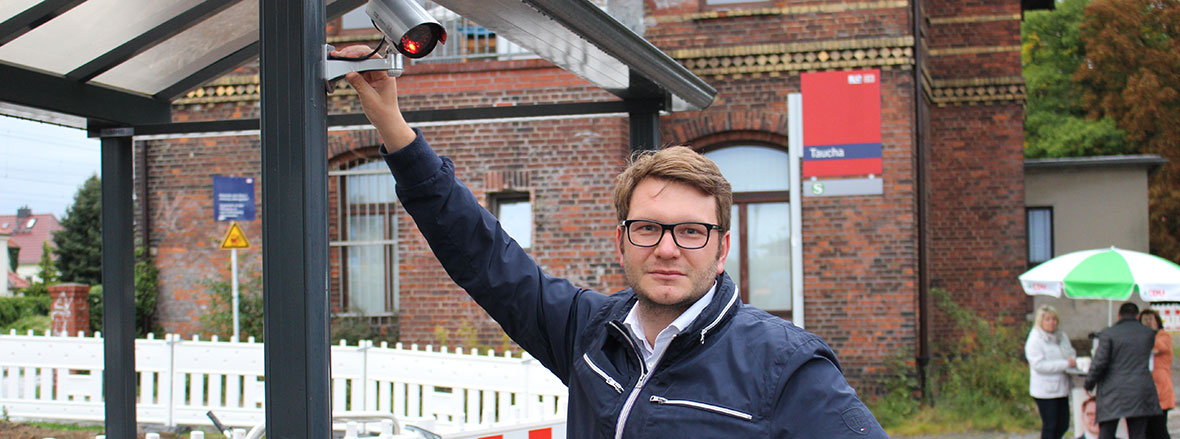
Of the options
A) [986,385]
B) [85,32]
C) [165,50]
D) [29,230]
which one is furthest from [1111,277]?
[29,230]

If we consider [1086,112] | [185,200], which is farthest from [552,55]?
[1086,112]

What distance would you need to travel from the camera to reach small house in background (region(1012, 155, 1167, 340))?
62.0 ft

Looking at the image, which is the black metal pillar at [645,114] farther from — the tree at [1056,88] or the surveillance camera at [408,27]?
the tree at [1056,88]

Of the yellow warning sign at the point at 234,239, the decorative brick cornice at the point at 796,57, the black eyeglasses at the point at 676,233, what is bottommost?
the yellow warning sign at the point at 234,239

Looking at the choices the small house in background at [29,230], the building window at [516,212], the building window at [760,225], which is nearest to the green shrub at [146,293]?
the building window at [516,212]

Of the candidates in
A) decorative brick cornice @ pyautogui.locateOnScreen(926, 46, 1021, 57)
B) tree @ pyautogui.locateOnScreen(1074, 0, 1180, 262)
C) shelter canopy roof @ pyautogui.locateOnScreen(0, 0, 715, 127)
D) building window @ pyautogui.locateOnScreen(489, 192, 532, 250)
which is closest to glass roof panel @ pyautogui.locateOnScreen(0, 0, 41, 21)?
shelter canopy roof @ pyautogui.locateOnScreen(0, 0, 715, 127)

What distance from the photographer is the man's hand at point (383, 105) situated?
8.05 ft

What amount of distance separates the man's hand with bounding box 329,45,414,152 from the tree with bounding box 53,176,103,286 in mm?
23840

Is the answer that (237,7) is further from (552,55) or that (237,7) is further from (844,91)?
(844,91)

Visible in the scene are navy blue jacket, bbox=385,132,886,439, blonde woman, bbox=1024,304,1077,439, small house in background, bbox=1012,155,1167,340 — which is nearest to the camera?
navy blue jacket, bbox=385,132,886,439

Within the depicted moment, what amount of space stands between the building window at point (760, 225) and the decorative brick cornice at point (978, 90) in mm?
3805

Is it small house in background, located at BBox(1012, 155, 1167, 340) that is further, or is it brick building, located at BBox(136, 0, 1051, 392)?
small house in background, located at BBox(1012, 155, 1167, 340)

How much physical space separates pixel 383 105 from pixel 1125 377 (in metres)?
8.57

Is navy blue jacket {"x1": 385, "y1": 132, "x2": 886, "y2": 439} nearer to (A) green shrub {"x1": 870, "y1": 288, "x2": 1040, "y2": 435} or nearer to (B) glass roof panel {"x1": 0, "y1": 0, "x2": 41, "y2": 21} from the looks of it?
→ (B) glass roof panel {"x1": 0, "y1": 0, "x2": 41, "y2": 21}
